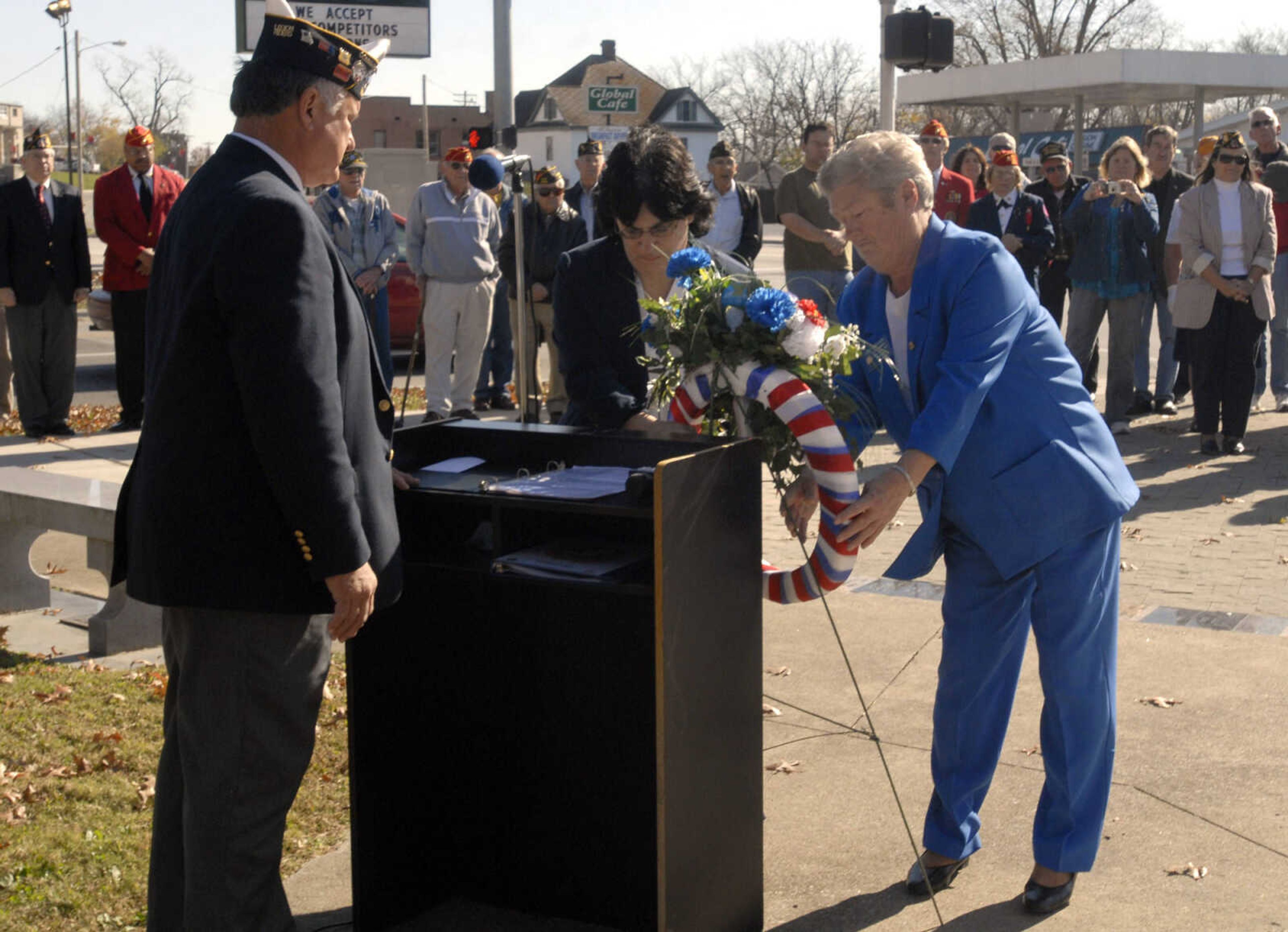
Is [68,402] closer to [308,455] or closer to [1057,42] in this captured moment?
[308,455]

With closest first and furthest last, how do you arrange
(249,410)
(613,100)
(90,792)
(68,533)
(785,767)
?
(249,410) → (90,792) → (785,767) → (68,533) → (613,100)

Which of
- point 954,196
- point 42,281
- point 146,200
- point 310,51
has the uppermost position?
point 954,196

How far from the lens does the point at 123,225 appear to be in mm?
10984

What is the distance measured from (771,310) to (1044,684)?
4.29 feet

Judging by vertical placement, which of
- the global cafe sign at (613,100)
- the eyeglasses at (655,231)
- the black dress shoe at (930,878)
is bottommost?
the black dress shoe at (930,878)

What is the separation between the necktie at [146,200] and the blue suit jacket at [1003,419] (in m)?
8.69

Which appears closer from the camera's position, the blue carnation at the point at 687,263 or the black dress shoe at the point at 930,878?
the blue carnation at the point at 687,263

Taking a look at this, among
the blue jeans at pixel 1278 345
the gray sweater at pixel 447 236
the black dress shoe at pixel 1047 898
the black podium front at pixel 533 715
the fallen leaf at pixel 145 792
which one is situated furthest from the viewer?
the blue jeans at pixel 1278 345

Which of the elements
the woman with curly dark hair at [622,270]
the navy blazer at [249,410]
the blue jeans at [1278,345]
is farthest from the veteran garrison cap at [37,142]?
the blue jeans at [1278,345]

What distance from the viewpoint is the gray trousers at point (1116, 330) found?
433 inches

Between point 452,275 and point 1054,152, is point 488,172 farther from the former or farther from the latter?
point 1054,152

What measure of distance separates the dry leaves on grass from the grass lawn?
1.42 metres

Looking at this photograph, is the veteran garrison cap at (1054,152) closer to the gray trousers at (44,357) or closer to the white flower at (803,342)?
the gray trousers at (44,357)

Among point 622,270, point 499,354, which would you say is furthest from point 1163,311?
point 622,270
